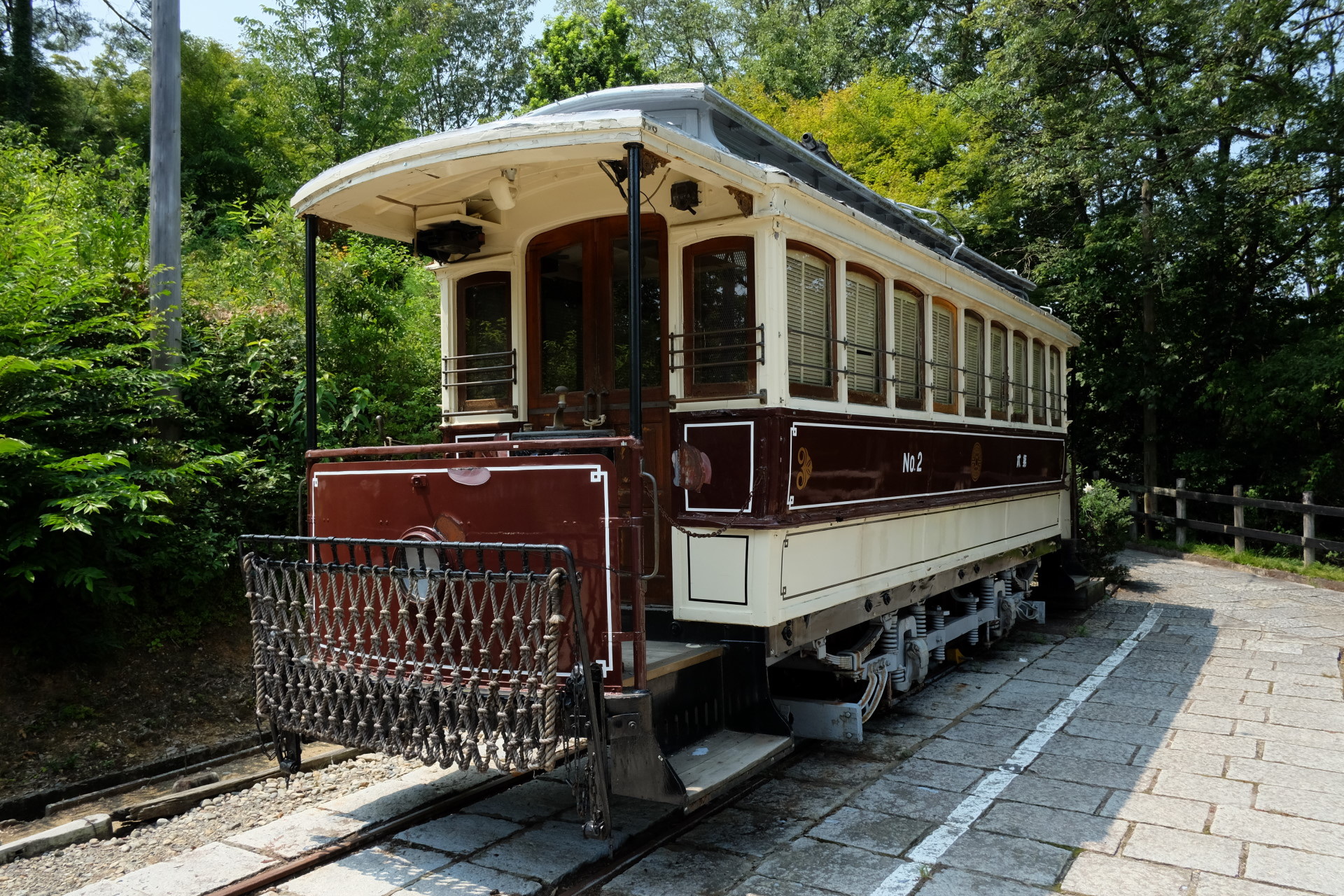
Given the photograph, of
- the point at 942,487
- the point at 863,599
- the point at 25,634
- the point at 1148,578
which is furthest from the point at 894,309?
the point at 1148,578

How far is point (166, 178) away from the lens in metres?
6.79

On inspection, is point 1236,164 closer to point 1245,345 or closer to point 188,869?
point 1245,345

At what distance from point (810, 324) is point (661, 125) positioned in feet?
5.58

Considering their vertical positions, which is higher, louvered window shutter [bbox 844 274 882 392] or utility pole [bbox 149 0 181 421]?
utility pole [bbox 149 0 181 421]

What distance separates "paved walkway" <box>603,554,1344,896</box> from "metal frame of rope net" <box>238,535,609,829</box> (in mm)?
846

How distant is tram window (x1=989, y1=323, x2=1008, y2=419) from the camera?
816cm

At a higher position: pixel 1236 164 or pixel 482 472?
pixel 1236 164

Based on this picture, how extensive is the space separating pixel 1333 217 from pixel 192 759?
17047 mm

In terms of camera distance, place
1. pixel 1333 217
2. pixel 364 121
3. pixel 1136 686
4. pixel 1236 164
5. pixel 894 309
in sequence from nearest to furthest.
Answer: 1. pixel 894 309
2. pixel 1136 686
3. pixel 1333 217
4. pixel 1236 164
5. pixel 364 121

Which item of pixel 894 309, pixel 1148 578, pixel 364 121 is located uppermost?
pixel 364 121

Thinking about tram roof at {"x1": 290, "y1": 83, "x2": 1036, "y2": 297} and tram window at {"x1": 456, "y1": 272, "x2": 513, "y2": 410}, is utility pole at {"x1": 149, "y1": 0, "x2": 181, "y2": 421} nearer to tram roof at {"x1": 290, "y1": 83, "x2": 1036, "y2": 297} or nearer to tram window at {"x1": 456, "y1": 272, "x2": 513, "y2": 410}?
tram roof at {"x1": 290, "y1": 83, "x2": 1036, "y2": 297}

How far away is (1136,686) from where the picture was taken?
24.4ft

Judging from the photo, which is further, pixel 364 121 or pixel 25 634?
pixel 364 121

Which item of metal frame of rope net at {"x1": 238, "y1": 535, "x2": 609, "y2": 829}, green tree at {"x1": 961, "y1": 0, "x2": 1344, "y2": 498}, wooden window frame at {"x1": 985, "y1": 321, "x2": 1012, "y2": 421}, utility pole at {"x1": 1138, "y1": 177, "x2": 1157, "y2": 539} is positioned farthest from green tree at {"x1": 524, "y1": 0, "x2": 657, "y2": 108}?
metal frame of rope net at {"x1": 238, "y1": 535, "x2": 609, "y2": 829}
